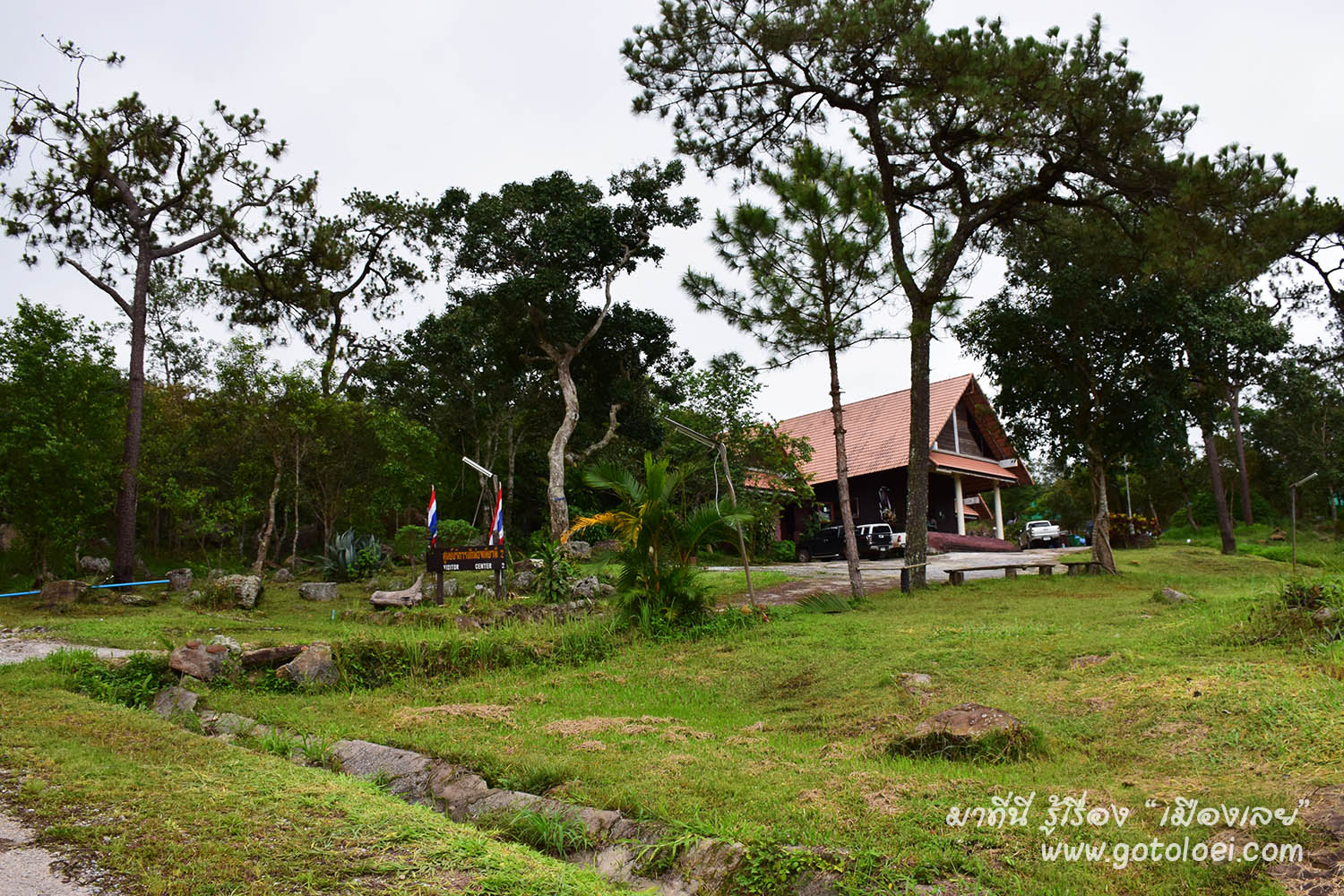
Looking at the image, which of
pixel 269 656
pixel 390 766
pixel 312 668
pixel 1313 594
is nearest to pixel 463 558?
pixel 269 656

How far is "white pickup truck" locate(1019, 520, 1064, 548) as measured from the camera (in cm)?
3331

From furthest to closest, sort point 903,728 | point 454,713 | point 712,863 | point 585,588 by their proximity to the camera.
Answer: point 585,588, point 454,713, point 903,728, point 712,863

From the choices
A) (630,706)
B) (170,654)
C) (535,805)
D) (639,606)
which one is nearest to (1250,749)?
(535,805)

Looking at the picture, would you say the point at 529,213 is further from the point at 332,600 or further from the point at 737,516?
the point at 737,516

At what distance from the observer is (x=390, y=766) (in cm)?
530

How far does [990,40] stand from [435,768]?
14099 mm

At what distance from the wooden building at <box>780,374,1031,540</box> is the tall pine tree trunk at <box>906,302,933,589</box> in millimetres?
12092

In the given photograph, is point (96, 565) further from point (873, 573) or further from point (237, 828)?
point (237, 828)

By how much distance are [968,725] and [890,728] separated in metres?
0.73

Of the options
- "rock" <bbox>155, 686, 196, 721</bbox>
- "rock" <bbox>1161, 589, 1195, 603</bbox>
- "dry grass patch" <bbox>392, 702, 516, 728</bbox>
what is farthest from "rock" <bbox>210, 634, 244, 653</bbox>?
"rock" <bbox>1161, 589, 1195, 603</bbox>

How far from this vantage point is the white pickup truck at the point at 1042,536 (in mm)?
33312

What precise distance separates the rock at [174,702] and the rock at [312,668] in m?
0.91

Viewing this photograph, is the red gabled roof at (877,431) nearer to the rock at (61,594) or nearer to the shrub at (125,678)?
the rock at (61,594)

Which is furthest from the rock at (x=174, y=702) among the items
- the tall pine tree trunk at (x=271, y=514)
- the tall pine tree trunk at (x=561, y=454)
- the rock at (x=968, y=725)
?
the tall pine tree trunk at (x=561, y=454)
